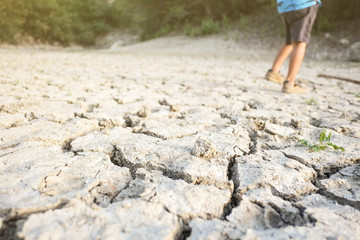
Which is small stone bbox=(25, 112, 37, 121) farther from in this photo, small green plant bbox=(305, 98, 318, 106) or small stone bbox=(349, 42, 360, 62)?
small stone bbox=(349, 42, 360, 62)

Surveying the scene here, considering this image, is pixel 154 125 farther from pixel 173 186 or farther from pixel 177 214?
pixel 177 214

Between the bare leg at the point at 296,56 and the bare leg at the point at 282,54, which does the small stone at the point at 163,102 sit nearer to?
the bare leg at the point at 296,56

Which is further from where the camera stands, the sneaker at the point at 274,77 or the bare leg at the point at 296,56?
the sneaker at the point at 274,77

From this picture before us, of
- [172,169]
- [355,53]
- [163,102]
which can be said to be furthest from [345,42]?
Result: [172,169]

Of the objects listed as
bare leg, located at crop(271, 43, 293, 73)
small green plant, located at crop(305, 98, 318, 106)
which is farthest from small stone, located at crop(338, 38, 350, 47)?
small green plant, located at crop(305, 98, 318, 106)

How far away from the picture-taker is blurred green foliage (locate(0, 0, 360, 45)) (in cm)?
1024

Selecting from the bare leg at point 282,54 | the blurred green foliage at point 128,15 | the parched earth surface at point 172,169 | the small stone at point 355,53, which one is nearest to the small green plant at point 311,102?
the parched earth surface at point 172,169

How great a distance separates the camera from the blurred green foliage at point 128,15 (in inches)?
403

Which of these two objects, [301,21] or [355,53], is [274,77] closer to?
[301,21]

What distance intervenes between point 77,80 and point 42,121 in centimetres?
142

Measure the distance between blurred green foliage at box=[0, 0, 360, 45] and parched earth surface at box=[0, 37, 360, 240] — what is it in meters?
8.33

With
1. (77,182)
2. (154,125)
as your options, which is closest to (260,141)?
(154,125)

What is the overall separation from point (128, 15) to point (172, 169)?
14135mm

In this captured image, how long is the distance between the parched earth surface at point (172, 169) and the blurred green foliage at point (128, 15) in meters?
8.33
